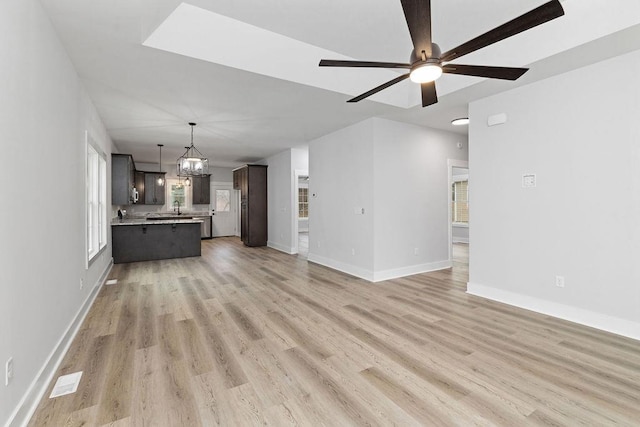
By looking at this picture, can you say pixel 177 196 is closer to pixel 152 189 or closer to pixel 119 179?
pixel 152 189

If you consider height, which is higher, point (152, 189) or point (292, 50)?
point (292, 50)

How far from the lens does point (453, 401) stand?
75.2 inches

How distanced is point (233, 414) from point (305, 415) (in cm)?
43

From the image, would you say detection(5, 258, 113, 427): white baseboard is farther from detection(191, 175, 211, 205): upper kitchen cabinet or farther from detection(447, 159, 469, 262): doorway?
detection(447, 159, 469, 262): doorway

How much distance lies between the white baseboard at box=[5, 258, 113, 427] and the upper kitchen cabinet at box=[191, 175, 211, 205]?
25.7 feet

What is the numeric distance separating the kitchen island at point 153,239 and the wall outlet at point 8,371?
16.9ft

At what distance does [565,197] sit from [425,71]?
7.78ft

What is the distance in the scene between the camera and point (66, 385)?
2.08 m

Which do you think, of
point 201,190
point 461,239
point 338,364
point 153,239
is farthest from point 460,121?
point 201,190

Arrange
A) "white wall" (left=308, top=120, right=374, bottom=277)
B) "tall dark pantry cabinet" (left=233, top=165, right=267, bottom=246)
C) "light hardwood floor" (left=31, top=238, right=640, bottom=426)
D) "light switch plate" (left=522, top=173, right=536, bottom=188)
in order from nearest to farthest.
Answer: "light hardwood floor" (left=31, top=238, right=640, bottom=426) → "light switch plate" (left=522, top=173, right=536, bottom=188) → "white wall" (left=308, top=120, right=374, bottom=277) → "tall dark pantry cabinet" (left=233, top=165, right=267, bottom=246)

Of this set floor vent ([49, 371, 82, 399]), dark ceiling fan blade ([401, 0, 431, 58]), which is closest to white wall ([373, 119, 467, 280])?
dark ceiling fan blade ([401, 0, 431, 58])

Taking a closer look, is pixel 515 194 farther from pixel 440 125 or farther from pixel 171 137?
pixel 171 137

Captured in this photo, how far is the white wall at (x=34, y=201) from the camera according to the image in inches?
63.7

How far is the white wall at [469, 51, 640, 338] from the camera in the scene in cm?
288
